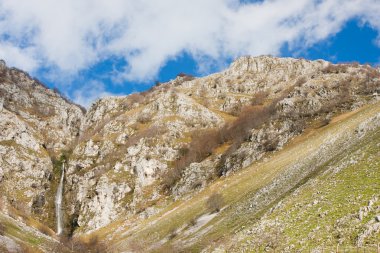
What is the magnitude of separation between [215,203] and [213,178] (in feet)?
139

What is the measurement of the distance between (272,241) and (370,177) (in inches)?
490

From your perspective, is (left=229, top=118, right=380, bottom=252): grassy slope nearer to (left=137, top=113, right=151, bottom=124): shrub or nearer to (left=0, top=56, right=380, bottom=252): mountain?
(left=0, top=56, right=380, bottom=252): mountain

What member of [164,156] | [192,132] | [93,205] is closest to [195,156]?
[164,156]

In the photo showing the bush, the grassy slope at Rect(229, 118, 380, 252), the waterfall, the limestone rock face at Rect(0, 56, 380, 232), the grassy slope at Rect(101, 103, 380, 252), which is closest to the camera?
the grassy slope at Rect(229, 118, 380, 252)

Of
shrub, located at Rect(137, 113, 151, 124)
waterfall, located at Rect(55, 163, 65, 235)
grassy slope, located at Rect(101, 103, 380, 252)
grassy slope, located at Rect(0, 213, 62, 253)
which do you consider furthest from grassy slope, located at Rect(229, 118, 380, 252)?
shrub, located at Rect(137, 113, 151, 124)

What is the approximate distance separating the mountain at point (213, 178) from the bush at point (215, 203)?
43cm

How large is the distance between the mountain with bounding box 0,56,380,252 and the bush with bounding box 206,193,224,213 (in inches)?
17.0

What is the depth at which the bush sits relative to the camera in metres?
76.4

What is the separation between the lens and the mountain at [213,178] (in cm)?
3744

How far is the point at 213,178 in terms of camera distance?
120625 mm

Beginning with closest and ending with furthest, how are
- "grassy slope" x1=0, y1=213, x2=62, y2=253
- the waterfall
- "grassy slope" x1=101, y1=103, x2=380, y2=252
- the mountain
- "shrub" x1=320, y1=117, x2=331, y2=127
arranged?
the mountain < "grassy slope" x1=101, y1=103, x2=380, y2=252 < "grassy slope" x1=0, y1=213, x2=62, y2=253 < "shrub" x1=320, y1=117, x2=331, y2=127 < the waterfall

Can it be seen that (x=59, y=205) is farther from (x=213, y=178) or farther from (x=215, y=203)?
(x=215, y=203)

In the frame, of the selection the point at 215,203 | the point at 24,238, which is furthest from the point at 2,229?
the point at 215,203

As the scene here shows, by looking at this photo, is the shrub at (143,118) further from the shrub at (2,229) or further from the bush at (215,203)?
the shrub at (2,229)
